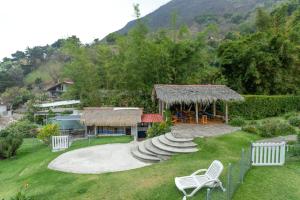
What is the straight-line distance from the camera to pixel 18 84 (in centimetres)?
6222

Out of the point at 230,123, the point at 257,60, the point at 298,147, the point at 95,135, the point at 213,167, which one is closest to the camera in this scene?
the point at 213,167

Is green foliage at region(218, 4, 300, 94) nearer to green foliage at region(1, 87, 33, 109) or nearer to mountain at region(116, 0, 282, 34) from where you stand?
green foliage at region(1, 87, 33, 109)

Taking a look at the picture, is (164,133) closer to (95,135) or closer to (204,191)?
(95,135)

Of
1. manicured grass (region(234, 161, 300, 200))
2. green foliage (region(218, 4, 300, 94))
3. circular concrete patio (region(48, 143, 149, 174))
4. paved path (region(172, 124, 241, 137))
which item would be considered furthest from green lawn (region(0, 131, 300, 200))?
green foliage (region(218, 4, 300, 94))

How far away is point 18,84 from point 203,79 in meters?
49.5

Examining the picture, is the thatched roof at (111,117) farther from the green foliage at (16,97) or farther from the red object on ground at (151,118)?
the green foliage at (16,97)

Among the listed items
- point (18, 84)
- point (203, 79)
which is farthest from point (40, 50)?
point (203, 79)

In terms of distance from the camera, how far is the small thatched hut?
19156 mm

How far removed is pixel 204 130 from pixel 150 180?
7.47 meters

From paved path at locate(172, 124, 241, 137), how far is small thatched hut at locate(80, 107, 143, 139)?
156 inches

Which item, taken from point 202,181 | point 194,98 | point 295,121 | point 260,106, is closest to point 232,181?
point 202,181

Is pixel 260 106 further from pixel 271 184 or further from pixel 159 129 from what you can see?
pixel 271 184

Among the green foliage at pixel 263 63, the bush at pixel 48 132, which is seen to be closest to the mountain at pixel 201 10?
the green foliage at pixel 263 63

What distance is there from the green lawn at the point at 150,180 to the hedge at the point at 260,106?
26.8ft
